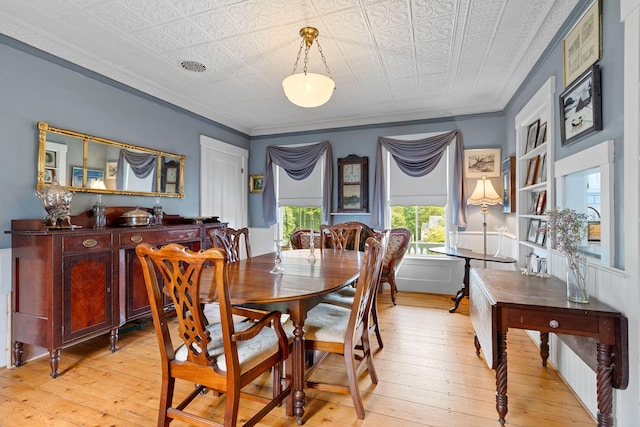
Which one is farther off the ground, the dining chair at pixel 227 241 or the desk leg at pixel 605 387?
the dining chair at pixel 227 241

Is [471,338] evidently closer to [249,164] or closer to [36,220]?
[36,220]

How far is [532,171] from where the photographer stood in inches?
121

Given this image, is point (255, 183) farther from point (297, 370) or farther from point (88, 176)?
point (297, 370)

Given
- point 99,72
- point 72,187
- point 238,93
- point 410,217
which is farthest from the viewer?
point 410,217

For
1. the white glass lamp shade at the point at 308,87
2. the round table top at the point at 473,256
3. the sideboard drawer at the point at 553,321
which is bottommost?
the sideboard drawer at the point at 553,321

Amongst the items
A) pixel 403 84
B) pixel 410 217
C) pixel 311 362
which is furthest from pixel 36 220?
pixel 410 217

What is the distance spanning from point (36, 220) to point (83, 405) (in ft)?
4.60

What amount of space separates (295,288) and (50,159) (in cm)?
254

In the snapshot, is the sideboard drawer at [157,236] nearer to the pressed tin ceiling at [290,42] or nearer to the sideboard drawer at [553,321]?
the pressed tin ceiling at [290,42]

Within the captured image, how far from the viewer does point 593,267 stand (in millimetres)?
1844

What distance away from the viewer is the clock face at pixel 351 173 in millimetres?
4957

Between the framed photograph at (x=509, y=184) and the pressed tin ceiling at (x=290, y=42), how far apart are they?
819 mm

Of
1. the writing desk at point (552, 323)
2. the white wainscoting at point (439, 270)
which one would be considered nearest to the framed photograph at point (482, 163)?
the white wainscoting at point (439, 270)

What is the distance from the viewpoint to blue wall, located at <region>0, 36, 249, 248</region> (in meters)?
2.46
